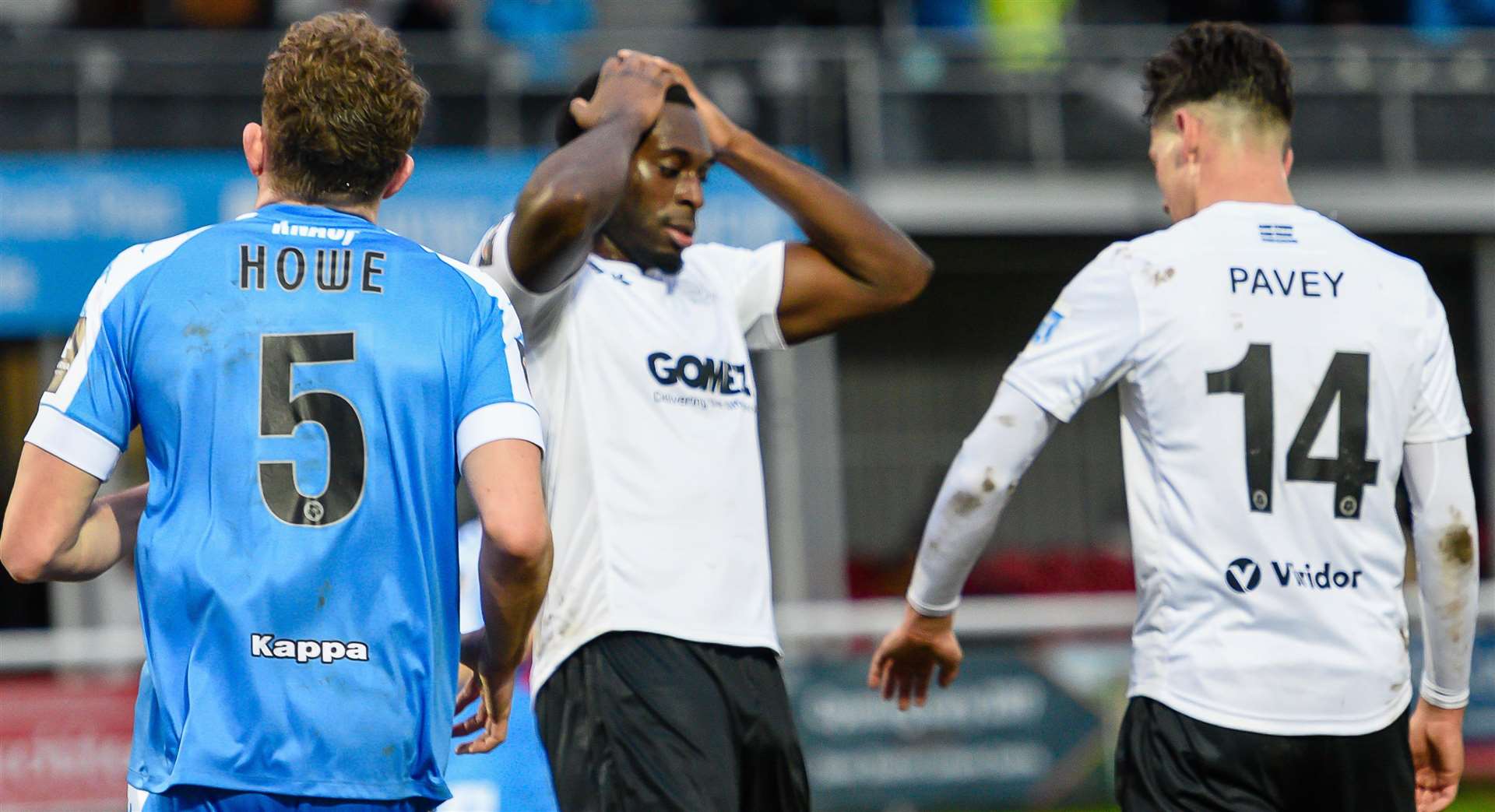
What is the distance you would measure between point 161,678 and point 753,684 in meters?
1.52

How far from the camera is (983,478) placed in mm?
3861

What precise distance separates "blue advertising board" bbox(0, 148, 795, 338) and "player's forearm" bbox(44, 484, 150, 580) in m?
9.51

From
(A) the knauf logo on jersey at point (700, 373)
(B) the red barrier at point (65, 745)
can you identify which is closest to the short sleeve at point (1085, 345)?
(A) the knauf logo on jersey at point (700, 373)

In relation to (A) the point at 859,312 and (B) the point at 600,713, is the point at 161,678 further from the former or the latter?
(A) the point at 859,312

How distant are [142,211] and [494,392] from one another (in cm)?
1057

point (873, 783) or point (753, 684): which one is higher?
point (753, 684)

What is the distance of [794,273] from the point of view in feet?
15.2

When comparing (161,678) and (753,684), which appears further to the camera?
(753,684)

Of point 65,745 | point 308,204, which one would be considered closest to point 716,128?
point 308,204

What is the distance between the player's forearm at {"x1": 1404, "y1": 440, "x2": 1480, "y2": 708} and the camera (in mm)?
3895

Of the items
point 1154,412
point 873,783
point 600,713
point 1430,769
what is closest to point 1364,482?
point 1154,412

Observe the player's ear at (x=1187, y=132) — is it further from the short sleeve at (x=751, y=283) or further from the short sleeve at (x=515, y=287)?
the short sleeve at (x=515, y=287)

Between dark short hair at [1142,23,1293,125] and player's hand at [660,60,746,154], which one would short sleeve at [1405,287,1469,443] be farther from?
player's hand at [660,60,746,154]

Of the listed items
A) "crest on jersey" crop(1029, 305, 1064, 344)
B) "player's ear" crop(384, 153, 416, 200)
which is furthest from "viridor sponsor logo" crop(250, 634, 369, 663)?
"crest on jersey" crop(1029, 305, 1064, 344)
